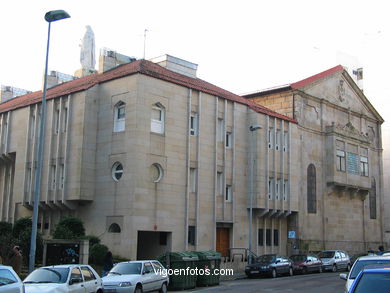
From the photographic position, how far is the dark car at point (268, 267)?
101 ft

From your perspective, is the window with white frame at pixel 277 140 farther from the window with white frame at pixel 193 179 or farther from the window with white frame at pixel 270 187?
the window with white frame at pixel 193 179

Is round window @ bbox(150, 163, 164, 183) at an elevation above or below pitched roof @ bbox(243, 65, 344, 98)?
below

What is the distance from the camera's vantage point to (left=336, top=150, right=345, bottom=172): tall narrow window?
150ft

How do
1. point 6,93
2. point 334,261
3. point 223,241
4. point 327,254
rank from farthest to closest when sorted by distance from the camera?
point 6,93 → point 327,254 → point 334,261 → point 223,241

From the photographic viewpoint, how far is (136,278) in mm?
19344

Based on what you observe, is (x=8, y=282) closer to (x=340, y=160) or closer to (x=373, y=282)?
(x=373, y=282)

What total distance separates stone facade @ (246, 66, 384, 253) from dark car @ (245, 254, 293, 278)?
981 cm

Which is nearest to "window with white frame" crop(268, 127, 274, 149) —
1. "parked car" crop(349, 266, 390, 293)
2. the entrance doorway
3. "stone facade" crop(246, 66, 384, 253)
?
"stone facade" crop(246, 66, 384, 253)

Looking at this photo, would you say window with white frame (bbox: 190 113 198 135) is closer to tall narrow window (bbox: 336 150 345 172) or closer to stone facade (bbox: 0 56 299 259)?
stone facade (bbox: 0 56 299 259)

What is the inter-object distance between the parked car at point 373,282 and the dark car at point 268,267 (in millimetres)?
22482

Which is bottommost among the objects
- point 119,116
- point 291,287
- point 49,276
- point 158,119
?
point 291,287

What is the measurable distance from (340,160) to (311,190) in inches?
172

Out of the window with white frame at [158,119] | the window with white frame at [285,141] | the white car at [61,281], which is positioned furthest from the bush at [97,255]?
the window with white frame at [285,141]

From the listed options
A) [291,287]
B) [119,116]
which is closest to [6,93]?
[119,116]
